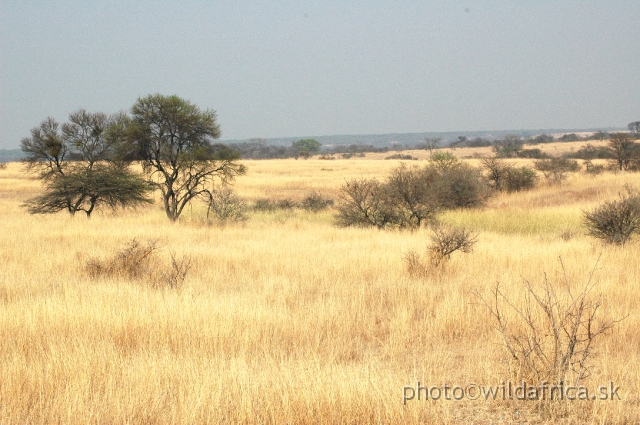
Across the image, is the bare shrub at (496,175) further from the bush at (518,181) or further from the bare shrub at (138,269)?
the bare shrub at (138,269)

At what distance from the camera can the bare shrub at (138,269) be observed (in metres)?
9.62

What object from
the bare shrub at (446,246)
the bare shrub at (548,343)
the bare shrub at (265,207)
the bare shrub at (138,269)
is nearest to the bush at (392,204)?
the bare shrub at (265,207)

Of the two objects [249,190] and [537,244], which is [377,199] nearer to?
[537,244]

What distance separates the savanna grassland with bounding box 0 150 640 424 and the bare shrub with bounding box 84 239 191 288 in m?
0.25

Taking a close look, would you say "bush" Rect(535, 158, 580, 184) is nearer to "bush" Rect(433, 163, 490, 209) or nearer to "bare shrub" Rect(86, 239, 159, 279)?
"bush" Rect(433, 163, 490, 209)

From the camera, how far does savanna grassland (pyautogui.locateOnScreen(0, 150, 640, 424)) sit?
4254 mm

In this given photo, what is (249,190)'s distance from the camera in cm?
4566

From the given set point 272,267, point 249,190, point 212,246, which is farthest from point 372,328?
point 249,190

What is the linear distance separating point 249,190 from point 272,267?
34.8 m

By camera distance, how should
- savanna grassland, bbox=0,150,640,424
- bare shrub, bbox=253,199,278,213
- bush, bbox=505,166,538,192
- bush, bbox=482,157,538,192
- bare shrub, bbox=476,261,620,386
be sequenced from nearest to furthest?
savanna grassland, bbox=0,150,640,424 → bare shrub, bbox=476,261,620,386 → bare shrub, bbox=253,199,278,213 → bush, bbox=505,166,538,192 → bush, bbox=482,157,538,192

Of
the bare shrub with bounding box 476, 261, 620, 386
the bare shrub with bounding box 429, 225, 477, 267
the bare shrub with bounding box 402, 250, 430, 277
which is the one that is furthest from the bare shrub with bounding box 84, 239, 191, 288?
the bare shrub with bounding box 476, 261, 620, 386

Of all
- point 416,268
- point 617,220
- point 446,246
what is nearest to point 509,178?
point 617,220

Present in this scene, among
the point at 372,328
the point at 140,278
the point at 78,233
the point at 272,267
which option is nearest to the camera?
the point at 372,328

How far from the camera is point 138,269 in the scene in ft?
35.2
